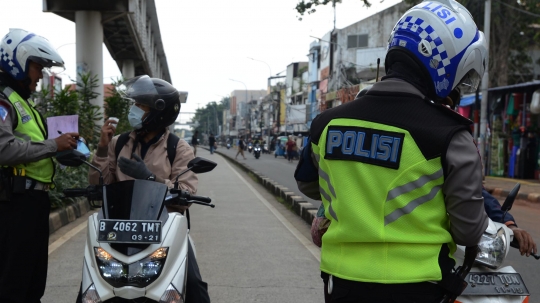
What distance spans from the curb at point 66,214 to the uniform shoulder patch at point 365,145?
7.08 m

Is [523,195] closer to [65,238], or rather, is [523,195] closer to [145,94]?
[65,238]

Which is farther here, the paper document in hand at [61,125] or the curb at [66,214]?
the curb at [66,214]

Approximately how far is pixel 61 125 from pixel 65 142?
354 millimetres

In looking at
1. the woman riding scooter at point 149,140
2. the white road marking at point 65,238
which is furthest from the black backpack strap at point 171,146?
the white road marking at point 65,238

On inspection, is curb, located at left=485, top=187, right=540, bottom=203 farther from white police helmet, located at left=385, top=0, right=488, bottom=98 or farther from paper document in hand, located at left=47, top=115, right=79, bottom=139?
white police helmet, located at left=385, top=0, right=488, bottom=98

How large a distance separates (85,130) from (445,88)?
12029 millimetres

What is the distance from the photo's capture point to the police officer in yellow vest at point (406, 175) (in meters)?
2.12

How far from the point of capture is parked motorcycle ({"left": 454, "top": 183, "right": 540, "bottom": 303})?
2656 millimetres

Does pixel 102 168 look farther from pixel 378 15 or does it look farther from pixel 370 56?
pixel 378 15

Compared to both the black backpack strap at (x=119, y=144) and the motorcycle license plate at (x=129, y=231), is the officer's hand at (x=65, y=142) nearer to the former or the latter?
the black backpack strap at (x=119, y=144)

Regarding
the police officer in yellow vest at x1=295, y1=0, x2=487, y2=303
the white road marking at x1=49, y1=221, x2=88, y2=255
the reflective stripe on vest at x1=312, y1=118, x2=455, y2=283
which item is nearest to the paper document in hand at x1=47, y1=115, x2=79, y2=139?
the police officer in yellow vest at x1=295, y1=0, x2=487, y2=303

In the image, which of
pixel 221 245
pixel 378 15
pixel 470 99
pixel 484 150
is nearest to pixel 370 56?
pixel 378 15

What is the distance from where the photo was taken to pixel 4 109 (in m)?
3.55

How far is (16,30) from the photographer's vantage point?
3824 millimetres
